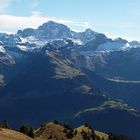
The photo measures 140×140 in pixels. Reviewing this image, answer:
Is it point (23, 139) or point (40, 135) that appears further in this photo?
point (40, 135)

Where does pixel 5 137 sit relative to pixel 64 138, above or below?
above

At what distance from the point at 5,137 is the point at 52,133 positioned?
244ft

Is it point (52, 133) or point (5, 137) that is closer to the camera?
point (5, 137)

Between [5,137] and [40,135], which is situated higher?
[5,137]

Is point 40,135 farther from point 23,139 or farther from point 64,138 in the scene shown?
point 23,139

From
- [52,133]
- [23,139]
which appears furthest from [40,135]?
[23,139]

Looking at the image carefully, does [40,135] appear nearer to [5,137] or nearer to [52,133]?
[52,133]

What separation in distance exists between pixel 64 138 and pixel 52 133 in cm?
586

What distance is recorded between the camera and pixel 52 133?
198 metres

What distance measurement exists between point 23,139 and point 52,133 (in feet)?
216

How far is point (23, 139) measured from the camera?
5231 inches

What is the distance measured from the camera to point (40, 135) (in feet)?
624

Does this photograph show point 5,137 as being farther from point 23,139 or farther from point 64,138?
point 64,138

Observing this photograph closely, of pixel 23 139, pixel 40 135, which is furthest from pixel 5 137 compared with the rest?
pixel 40 135
